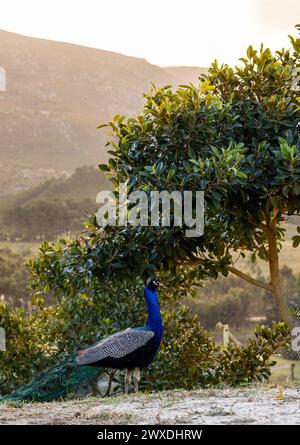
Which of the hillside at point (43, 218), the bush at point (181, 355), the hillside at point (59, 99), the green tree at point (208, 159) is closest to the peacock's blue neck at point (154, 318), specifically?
the green tree at point (208, 159)

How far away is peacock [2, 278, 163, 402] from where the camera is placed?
8.14 metres

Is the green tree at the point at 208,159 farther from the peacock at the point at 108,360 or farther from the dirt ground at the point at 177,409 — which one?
the dirt ground at the point at 177,409

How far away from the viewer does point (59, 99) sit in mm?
65375

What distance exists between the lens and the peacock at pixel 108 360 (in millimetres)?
8141

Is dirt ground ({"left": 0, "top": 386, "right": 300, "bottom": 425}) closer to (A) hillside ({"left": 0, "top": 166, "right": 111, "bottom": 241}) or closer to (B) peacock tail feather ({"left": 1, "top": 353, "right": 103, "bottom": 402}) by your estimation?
A: (B) peacock tail feather ({"left": 1, "top": 353, "right": 103, "bottom": 402})

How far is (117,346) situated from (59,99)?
193ft

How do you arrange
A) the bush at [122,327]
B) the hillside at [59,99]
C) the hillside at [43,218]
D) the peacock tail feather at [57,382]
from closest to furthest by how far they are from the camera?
1. the peacock tail feather at [57,382]
2. the bush at [122,327]
3. the hillside at [43,218]
4. the hillside at [59,99]

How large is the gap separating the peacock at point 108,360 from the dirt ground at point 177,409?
621mm
